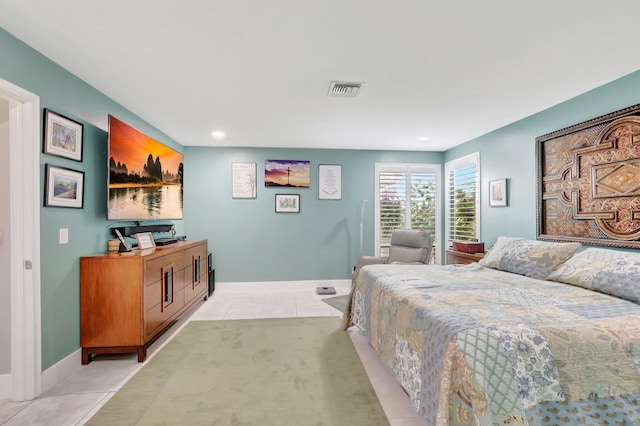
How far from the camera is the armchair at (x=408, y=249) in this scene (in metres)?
3.87

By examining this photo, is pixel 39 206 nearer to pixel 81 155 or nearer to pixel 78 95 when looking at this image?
pixel 81 155

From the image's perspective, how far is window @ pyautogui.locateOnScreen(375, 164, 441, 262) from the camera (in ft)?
16.3

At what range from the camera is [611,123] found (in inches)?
94.4

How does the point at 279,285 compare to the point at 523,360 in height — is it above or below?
below

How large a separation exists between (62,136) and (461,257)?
4208 mm

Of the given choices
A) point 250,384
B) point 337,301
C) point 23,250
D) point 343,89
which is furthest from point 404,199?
point 23,250

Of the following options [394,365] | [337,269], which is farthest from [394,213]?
[394,365]

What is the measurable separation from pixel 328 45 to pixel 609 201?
2.65 meters

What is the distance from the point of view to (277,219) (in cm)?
476

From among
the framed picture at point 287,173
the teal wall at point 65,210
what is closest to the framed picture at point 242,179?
the framed picture at point 287,173

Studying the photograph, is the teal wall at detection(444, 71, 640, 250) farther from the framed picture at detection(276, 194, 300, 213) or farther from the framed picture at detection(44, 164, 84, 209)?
the framed picture at detection(44, 164, 84, 209)

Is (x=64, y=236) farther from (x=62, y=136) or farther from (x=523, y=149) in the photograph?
(x=523, y=149)

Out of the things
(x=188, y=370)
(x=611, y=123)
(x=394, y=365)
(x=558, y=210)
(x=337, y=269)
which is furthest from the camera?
(x=337, y=269)

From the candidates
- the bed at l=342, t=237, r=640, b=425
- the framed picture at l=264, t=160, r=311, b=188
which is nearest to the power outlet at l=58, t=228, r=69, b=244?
the bed at l=342, t=237, r=640, b=425
